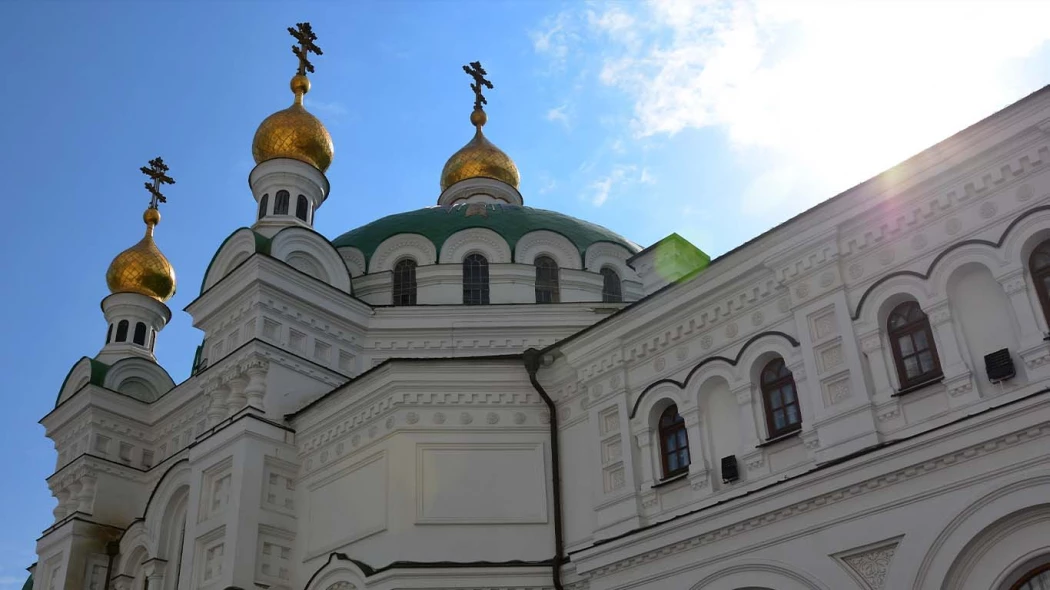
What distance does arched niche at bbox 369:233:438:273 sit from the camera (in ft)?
61.0

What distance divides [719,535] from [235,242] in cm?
971

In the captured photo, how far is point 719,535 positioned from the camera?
9.97 metres

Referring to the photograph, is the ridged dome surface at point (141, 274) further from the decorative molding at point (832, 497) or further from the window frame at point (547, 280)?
the decorative molding at point (832, 497)

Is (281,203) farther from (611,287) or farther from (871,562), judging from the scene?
(871,562)

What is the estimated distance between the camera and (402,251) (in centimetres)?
1878

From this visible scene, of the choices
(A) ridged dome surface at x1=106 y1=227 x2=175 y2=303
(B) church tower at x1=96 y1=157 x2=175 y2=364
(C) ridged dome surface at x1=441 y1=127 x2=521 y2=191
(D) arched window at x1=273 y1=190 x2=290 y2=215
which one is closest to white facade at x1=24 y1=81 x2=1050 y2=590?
(D) arched window at x1=273 y1=190 x2=290 y2=215

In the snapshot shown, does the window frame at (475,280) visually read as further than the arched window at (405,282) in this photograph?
No

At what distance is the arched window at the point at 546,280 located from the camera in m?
18.1

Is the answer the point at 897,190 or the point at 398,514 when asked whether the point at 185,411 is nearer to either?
the point at 398,514

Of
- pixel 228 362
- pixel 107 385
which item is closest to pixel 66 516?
pixel 107 385

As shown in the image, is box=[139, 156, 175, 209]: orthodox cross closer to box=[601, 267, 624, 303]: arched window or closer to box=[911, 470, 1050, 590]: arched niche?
box=[601, 267, 624, 303]: arched window

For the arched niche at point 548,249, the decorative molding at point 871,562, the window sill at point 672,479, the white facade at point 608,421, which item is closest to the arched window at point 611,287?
the white facade at point 608,421

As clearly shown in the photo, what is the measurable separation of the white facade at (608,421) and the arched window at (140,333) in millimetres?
1856

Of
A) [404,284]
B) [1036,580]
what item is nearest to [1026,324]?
[1036,580]
